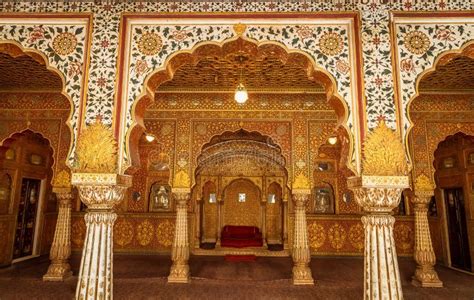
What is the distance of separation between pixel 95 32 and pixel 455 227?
10394 mm

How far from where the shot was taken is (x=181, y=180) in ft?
25.0

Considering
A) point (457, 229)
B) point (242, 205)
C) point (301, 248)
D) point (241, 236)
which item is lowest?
point (241, 236)

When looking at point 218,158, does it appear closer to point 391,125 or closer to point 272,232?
point 272,232

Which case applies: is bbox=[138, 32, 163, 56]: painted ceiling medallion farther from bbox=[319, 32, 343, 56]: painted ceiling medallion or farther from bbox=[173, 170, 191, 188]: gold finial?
bbox=[173, 170, 191, 188]: gold finial

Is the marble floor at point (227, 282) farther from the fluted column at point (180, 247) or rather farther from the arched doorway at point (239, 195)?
the arched doorway at point (239, 195)

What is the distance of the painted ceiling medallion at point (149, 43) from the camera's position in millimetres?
4461

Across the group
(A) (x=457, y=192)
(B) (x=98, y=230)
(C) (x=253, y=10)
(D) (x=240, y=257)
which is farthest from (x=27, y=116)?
(A) (x=457, y=192)

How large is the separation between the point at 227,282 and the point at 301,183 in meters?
2.86

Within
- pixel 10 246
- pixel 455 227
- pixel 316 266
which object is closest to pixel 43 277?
pixel 10 246

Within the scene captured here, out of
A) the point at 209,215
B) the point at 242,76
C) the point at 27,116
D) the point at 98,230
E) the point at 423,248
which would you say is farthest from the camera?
the point at 209,215

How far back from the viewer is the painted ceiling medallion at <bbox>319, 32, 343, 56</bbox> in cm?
441

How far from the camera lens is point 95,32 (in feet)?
14.8

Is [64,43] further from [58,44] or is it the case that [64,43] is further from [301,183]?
[301,183]

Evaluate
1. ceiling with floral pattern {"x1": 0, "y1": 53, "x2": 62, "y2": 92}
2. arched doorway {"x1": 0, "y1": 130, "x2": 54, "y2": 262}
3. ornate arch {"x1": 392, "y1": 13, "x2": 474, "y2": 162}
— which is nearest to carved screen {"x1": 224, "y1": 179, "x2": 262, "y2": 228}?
arched doorway {"x1": 0, "y1": 130, "x2": 54, "y2": 262}
